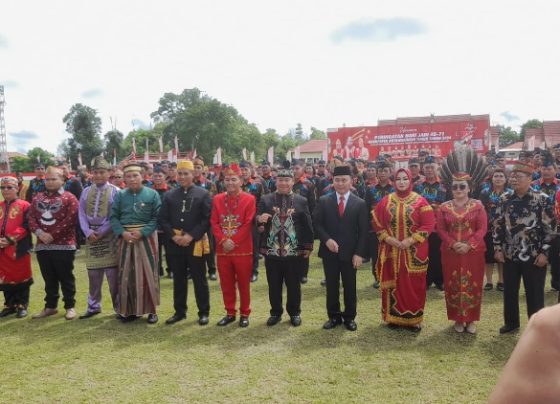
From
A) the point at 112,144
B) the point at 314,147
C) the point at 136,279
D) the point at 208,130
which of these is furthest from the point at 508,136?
the point at 136,279

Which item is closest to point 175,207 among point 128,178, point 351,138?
point 128,178

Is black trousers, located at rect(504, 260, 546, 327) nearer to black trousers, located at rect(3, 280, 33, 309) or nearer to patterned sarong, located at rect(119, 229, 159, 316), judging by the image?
patterned sarong, located at rect(119, 229, 159, 316)

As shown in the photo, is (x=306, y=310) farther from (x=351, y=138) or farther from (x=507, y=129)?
(x=507, y=129)

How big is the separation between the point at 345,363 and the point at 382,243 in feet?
5.01

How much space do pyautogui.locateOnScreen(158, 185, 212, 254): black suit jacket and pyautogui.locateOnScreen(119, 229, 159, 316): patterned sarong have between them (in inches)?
12.7

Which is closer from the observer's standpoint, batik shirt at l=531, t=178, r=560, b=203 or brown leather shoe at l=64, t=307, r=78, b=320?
brown leather shoe at l=64, t=307, r=78, b=320

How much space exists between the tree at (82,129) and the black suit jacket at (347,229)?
5717cm

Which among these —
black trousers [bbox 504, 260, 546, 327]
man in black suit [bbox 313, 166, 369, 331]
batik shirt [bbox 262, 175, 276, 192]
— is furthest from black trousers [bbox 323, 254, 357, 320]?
batik shirt [bbox 262, 175, 276, 192]

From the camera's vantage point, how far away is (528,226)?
468cm

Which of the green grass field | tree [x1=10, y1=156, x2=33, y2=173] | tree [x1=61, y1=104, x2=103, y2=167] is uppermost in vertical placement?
tree [x1=61, y1=104, x2=103, y2=167]

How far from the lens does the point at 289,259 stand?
5.26 meters

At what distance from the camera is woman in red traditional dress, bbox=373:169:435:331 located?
4.86m

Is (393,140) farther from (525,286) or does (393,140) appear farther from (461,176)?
(525,286)

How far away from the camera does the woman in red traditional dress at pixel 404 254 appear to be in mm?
4859
